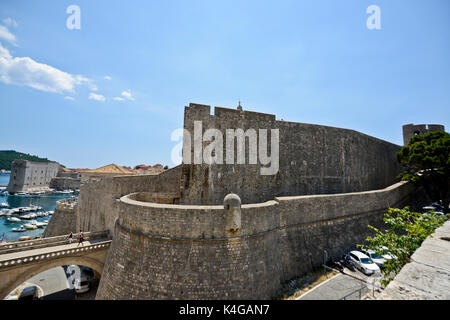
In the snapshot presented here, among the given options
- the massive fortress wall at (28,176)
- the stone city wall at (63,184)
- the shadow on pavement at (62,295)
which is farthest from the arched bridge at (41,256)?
the stone city wall at (63,184)

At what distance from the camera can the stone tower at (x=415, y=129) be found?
2545 cm

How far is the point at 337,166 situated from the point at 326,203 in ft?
Result: 18.2

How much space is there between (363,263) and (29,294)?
19042 millimetres

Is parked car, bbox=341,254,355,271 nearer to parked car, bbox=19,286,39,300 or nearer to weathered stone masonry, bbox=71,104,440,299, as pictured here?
weathered stone masonry, bbox=71,104,440,299

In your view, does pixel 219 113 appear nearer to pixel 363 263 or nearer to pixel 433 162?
pixel 363 263

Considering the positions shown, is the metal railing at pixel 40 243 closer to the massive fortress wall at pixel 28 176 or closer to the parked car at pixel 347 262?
the parked car at pixel 347 262

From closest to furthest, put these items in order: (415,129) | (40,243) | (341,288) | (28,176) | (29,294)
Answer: (341,288)
(40,243)
(29,294)
(415,129)
(28,176)

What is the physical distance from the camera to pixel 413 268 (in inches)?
104

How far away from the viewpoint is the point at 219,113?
1131 cm

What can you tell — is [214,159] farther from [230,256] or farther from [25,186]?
[25,186]

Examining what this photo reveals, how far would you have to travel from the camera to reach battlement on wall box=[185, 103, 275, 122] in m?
10.9

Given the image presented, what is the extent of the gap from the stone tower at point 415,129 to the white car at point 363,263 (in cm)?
2474

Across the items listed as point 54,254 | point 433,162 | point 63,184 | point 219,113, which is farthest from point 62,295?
point 63,184
